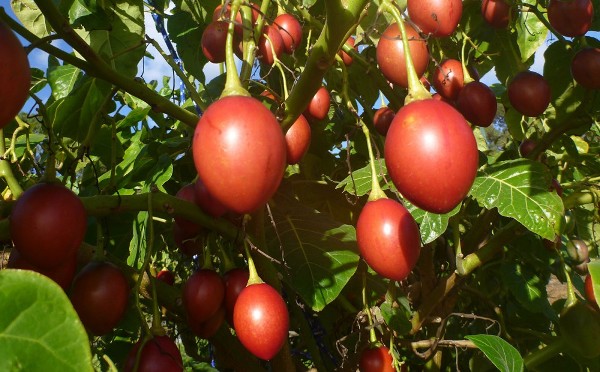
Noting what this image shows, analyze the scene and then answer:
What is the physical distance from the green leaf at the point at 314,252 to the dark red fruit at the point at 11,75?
637 mm

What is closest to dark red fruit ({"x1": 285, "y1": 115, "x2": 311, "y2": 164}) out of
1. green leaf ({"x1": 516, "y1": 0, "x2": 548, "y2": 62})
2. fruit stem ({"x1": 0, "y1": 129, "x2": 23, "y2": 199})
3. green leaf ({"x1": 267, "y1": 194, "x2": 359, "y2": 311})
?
green leaf ({"x1": 267, "y1": 194, "x2": 359, "y2": 311})

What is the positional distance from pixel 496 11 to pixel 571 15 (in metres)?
0.16

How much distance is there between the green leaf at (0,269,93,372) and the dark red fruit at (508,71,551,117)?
3.73 feet

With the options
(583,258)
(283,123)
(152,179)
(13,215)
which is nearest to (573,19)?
(583,258)

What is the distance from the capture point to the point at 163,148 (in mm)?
1520

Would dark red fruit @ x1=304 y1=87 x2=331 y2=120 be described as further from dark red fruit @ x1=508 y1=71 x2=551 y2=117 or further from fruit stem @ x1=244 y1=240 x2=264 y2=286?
dark red fruit @ x1=508 y1=71 x2=551 y2=117

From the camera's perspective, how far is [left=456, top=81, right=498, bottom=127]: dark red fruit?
119 centimetres

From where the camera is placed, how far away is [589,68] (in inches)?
53.2

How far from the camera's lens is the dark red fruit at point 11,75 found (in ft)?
1.51

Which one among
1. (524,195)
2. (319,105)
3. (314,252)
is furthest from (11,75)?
(524,195)

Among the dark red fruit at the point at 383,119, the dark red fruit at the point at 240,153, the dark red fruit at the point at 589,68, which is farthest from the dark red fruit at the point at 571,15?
the dark red fruit at the point at 240,153

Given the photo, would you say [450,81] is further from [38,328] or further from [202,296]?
[38,328]

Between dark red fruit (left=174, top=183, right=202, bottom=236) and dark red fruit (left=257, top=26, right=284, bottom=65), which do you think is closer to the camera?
dark red fruit (left=174, top=183, right=202, bottom=236)

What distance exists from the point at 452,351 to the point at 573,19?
1.08m
